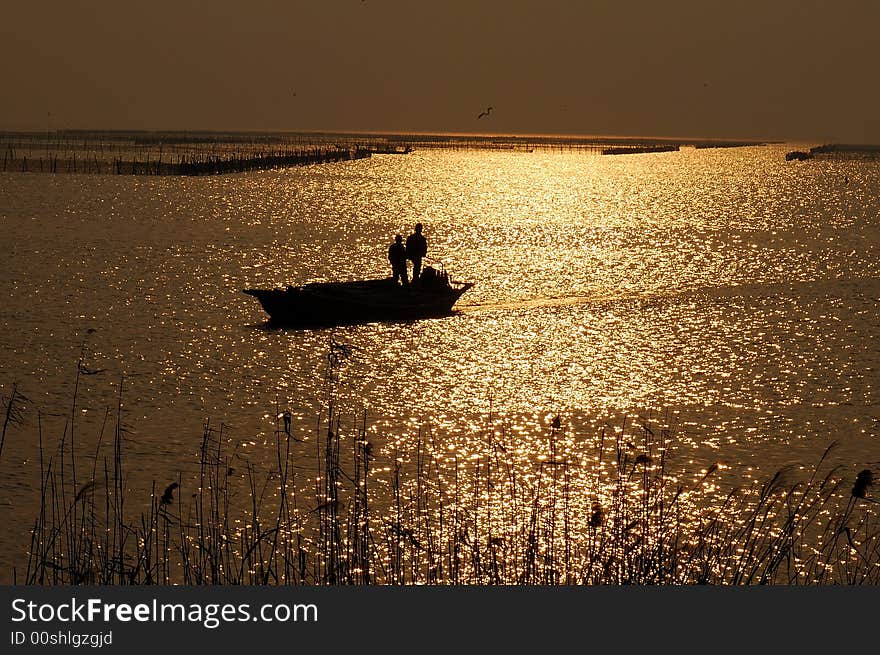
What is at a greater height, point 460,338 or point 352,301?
point 352,301

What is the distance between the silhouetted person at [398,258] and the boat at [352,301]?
8.8 inches

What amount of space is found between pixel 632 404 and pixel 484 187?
11609 centimetres

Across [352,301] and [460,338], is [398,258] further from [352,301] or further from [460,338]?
[460,338]

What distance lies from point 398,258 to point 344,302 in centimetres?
213

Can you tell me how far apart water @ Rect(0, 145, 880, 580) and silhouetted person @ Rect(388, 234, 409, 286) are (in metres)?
1.39

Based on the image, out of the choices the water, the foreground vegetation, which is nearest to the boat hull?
the water

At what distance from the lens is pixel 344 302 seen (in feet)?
101

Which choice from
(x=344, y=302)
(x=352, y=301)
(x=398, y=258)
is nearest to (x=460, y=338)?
(x=398, y=258)

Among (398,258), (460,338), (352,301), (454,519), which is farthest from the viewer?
(398,258)

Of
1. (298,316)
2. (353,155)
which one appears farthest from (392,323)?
(353,155)

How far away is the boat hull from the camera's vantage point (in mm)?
30859

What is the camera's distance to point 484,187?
137250 mm

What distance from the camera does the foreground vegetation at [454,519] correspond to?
36.8 ft

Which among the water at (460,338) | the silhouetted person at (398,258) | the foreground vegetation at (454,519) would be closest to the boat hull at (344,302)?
the silhouetted person at (398,258)
